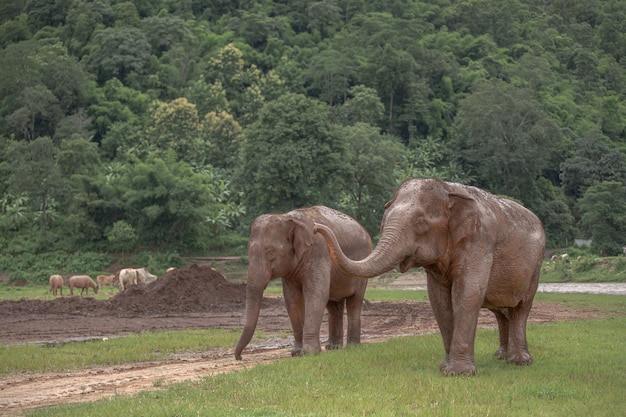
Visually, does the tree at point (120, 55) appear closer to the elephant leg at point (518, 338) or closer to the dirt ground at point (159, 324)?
the dirt ground at point (159, 324)

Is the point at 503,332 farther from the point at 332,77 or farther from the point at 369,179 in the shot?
the point at 332,77

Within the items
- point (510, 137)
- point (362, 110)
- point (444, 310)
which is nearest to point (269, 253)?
point (444, 310)

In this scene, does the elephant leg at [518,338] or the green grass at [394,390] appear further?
the elephant leg at [518,338]

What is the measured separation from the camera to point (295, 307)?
1603 cm

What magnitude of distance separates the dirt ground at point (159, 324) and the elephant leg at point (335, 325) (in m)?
0.92

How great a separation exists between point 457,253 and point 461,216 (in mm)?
494

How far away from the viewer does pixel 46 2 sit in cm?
11812

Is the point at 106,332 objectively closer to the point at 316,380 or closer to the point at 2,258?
the point at 316,380

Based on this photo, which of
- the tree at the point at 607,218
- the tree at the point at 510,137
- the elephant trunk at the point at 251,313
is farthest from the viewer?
the tree at the point at 510,137

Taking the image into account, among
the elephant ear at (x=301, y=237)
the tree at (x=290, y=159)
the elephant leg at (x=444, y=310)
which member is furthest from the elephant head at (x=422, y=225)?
the tree at (x=290, y=159)

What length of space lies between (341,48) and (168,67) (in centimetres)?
2151

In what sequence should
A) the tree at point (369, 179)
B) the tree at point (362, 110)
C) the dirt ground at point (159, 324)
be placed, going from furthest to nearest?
1. the tree at point (362, 110)
2. the tree at point (369, 179)
3. the dirt ground at point (159, 324)

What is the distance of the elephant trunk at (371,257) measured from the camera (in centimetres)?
1081

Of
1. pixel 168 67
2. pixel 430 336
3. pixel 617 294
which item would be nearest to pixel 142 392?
pixel 430 336
